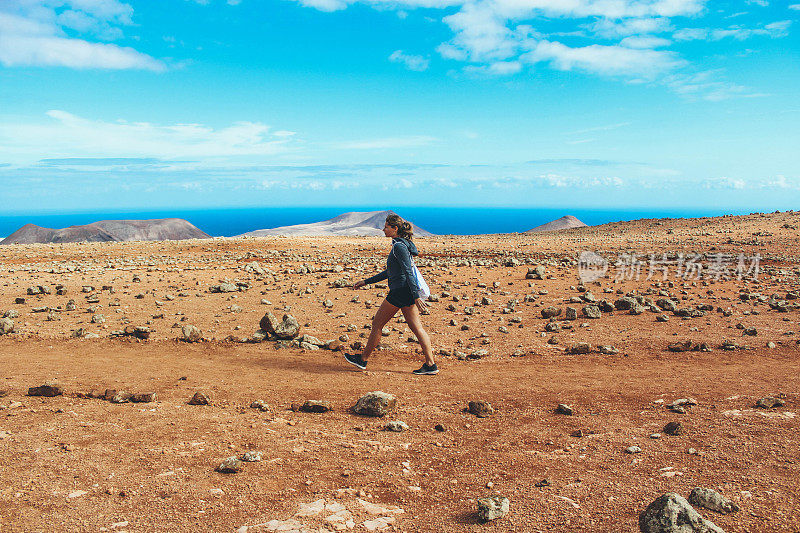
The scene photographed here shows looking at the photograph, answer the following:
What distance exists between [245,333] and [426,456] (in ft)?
21.7

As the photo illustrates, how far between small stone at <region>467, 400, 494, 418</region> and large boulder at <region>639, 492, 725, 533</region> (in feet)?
8.46

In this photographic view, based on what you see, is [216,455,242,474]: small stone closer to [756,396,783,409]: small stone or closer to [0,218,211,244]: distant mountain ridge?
[756,396,783,409]: small stone

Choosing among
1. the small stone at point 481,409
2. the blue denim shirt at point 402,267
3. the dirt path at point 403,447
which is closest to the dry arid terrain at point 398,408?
the dirt path at point 403,447

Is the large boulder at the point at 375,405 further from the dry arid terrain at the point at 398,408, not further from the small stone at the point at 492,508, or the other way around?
the small stone at the point at 492,508

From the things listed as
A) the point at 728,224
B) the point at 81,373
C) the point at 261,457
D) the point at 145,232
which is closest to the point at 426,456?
the point at 261,457

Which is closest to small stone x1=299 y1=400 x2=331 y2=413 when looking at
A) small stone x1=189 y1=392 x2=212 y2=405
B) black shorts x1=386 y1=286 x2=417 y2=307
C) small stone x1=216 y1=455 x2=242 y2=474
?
small stone x1=189 y1=392 x2=212 y2=405

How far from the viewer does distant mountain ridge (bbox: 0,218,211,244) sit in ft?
254

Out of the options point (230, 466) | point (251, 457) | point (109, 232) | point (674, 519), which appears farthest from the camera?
point (109, 232)

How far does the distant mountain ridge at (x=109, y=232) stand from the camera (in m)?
77.4

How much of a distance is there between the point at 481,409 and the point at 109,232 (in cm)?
11268

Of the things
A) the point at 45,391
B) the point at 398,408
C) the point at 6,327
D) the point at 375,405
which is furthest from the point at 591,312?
the point at 6,327

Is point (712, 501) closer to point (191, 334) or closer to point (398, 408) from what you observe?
point (398, 408)

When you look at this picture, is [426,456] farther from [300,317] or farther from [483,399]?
[300,317]

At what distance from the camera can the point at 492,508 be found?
3.94 m
